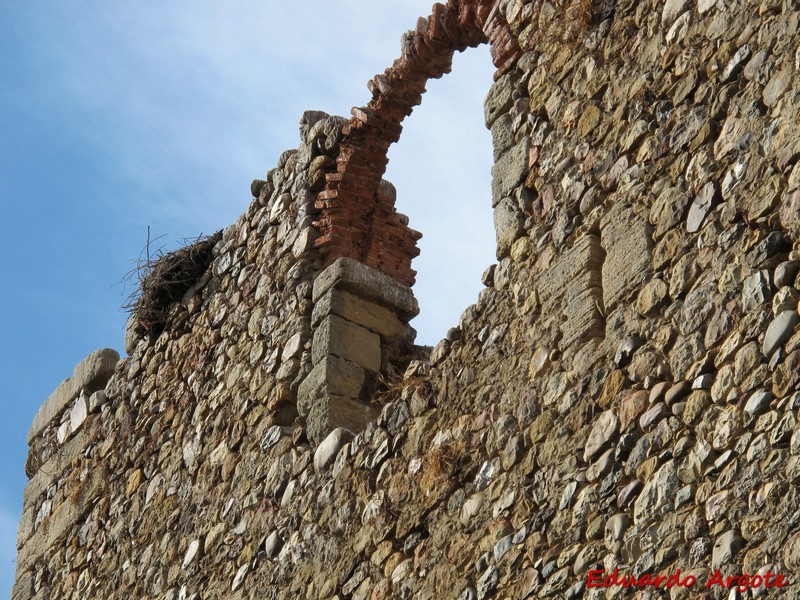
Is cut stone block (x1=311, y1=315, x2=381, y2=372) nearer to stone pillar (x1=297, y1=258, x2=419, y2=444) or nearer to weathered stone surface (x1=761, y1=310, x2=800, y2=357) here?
stone pillar (x1=297, y1=258, x2=419, y2=444)

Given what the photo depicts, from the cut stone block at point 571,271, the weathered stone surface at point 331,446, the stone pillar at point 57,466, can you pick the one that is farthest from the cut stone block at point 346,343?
the stone pillar at point 57,466

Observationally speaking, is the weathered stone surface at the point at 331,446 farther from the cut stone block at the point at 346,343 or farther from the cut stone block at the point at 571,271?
the cut stone block at the point at 571,271

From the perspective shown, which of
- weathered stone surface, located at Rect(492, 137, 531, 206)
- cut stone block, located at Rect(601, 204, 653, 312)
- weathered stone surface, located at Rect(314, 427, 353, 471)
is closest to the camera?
cut stone block, located at Rect(601, 204, 653, 312)

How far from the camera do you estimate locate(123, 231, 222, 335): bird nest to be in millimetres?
8766

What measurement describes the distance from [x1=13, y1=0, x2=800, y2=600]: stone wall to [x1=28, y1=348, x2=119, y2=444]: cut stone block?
0.75 meters

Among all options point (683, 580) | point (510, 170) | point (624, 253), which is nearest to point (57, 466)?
point (510, 170)

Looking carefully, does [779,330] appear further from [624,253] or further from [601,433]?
[624,253]

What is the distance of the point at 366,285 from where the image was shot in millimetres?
7277

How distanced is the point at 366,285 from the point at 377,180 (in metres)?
0.80

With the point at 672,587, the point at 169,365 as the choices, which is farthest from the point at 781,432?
the point at 169,365

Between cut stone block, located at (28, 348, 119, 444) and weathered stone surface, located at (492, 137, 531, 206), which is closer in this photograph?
weathered stone surface, located at (492, 137, 531, 206)

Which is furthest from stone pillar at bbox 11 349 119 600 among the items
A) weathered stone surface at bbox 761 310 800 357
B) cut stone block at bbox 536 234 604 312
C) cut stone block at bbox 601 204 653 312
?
weathered stone surface at bbox 761 310 800 357

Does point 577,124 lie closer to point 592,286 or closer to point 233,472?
point 592,286

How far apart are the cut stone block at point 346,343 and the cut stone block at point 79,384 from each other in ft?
9.04
